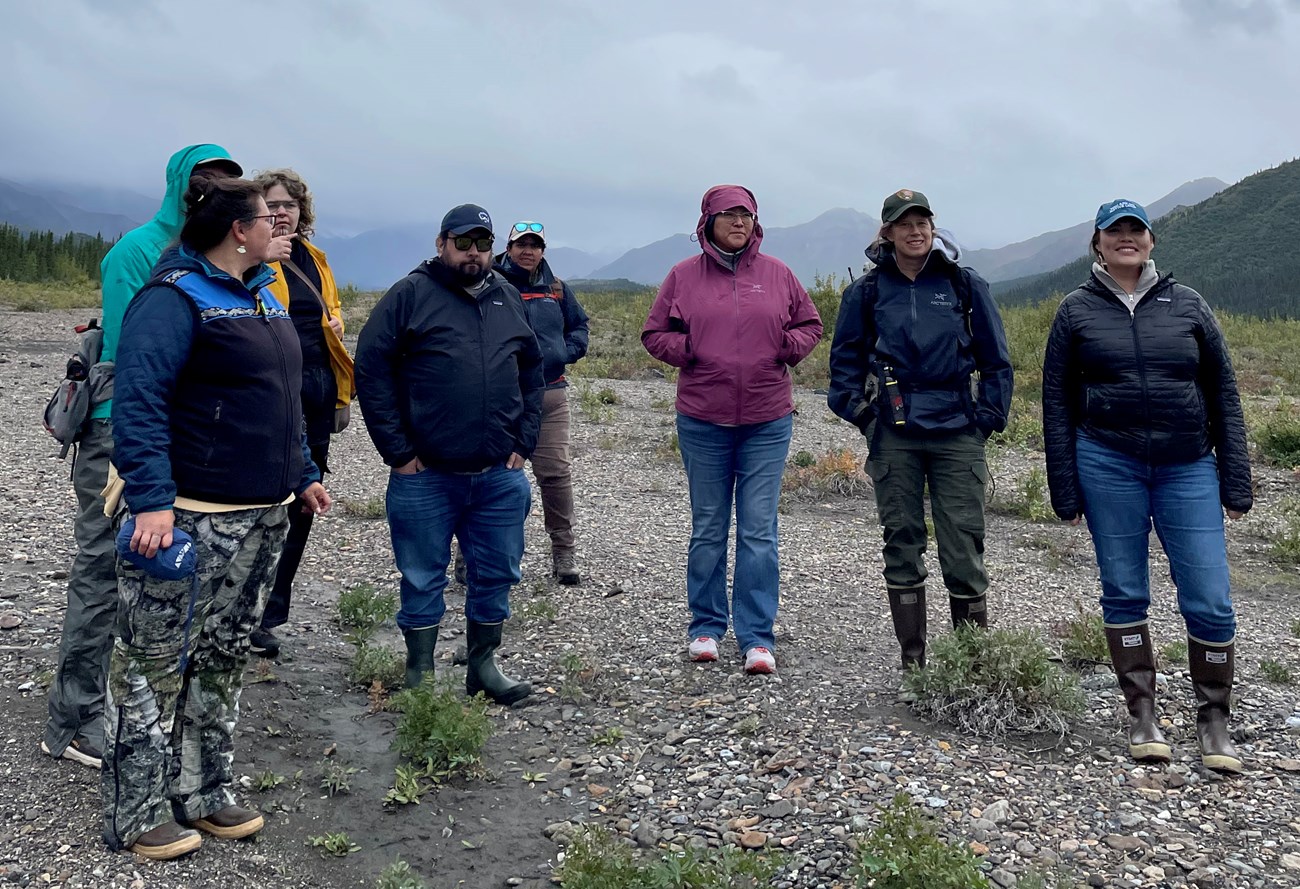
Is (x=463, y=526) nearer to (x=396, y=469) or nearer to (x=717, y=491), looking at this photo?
(x=396, y=469)

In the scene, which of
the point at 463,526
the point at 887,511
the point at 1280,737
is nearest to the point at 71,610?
the point at 463,526

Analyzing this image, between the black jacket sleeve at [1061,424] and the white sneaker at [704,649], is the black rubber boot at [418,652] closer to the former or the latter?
the white sneaker at [704,649]

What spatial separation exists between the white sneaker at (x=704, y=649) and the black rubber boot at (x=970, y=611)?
125cm

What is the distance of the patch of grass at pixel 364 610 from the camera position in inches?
221

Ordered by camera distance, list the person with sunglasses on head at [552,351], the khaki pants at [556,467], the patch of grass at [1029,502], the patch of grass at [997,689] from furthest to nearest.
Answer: the patch of grass at [1029,502] → the khaki pants at [556,467] → the person with sunglasses on head at [552,351] → the patch of grass at [997,689]

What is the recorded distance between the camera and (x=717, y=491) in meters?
4.98

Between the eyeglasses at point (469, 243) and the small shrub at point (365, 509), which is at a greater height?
the eyeglasses at point (469, 243)

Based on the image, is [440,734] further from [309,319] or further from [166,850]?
[309,319]

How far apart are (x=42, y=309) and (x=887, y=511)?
31.9 metres

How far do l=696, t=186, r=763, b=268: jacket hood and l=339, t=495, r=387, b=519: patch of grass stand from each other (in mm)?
4607

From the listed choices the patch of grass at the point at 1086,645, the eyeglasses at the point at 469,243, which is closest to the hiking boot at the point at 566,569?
the eyeglasses at the point at 469,243

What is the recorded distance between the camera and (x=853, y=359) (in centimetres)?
462

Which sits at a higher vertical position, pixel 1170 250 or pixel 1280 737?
A: pixel 1170 250

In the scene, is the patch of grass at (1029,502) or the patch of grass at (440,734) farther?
the patch of grass at (1029,502)
